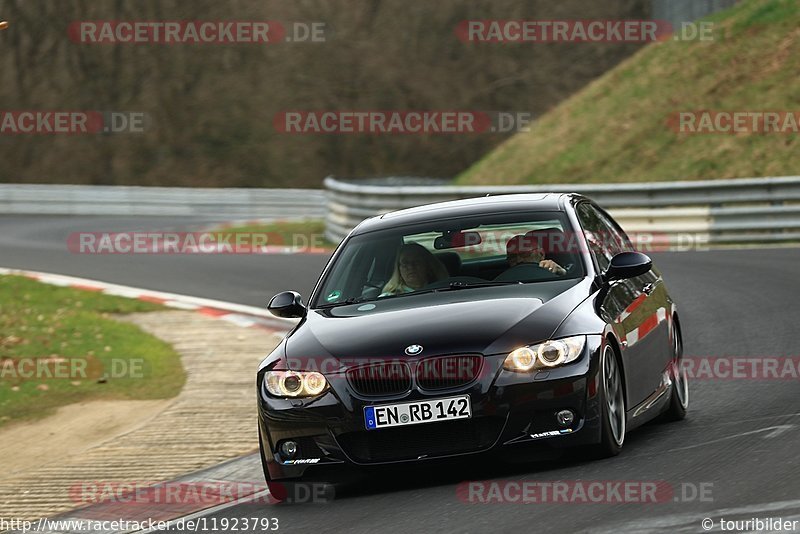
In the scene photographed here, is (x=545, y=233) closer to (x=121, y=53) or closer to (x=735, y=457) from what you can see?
(x=735, y=457)

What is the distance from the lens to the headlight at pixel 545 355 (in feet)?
22.7

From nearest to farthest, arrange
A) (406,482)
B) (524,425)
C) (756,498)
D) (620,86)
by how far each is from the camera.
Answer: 1. (756,498)
2. (524,425)
3. (406,482)
4. (620,86)

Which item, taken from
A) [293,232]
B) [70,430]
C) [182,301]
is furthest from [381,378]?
[293,232]

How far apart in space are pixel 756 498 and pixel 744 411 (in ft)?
7.86

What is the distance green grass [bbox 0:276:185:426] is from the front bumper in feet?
16.2

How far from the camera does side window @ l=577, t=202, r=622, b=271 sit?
840 centimetres

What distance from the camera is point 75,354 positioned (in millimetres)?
13812

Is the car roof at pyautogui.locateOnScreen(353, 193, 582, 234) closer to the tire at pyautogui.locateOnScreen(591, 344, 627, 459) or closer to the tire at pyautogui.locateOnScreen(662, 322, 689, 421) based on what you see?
the tire at pyautogui.locateOnScreen(662, 322, 689, 421)

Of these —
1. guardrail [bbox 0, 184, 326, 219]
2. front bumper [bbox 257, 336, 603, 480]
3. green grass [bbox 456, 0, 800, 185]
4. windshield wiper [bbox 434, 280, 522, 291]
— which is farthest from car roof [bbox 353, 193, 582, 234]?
guardrail [bbox 0, 184, 326, 219]

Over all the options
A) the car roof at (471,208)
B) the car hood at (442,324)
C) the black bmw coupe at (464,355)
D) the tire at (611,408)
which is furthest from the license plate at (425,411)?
the car roof at (471,208)

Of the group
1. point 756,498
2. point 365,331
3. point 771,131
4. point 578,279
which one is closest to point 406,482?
point 365,331

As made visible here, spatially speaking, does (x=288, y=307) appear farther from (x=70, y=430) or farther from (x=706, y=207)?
(x=706, y=207)

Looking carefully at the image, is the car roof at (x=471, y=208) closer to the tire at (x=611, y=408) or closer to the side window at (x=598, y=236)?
the side window at (x=598, y=236)

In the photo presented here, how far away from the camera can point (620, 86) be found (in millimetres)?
30609
